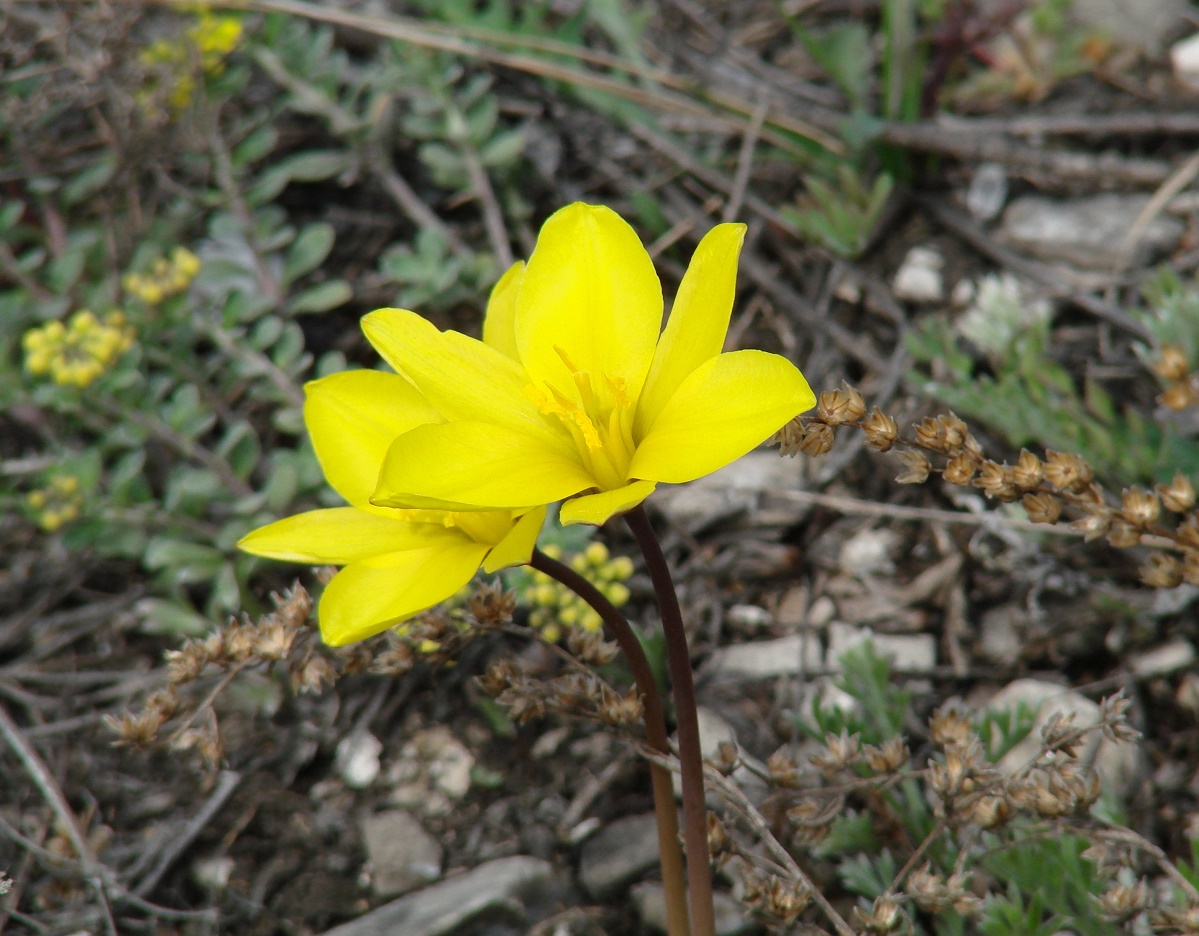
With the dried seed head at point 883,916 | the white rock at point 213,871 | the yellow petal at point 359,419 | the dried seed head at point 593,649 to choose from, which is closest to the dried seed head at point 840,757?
the dried seed head at point 883,916

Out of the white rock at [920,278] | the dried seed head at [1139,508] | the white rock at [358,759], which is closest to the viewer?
the dried seed head at [1139,508]

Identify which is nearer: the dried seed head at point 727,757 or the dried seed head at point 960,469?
the dried seed head at point 960,469

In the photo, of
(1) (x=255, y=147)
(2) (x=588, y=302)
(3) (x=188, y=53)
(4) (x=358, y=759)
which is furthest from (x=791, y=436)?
(3) (x=188, y=53)

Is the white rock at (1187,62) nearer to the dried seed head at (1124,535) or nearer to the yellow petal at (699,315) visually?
the dried seed head at (1124,535)

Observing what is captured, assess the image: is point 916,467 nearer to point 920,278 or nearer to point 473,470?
point 473,470

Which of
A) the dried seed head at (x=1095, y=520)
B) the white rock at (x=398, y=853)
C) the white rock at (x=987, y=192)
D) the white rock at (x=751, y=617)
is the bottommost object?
the white rock at (x=398, y=853)

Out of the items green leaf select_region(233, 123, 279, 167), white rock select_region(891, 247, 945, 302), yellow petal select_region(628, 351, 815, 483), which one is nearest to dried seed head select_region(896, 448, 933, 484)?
yellow petal select_region(628, 351, 815, 483)
